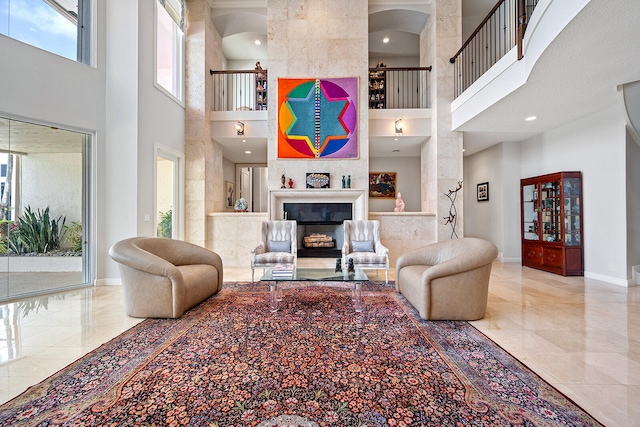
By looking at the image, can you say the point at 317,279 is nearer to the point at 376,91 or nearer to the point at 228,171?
the point at 376,91

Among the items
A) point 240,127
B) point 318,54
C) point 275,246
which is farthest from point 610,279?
point 240,127

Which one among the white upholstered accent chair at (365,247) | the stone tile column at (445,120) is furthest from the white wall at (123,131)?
the stone tile column at (445,120)

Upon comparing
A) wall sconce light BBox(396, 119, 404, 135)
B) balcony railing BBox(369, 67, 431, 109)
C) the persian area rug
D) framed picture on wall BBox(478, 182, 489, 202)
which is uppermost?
balcony railing BBox(369, 67, 431, 109)

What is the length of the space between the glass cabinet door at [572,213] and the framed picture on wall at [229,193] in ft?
23.7

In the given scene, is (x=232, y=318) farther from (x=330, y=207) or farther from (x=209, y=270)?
(x=330, y=207)

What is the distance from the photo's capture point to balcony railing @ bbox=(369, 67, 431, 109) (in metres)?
6.43

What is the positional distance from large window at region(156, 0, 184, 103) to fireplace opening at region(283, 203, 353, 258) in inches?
125

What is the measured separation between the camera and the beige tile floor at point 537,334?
175 centimetres

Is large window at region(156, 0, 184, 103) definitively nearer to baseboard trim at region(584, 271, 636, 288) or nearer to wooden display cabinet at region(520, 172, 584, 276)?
wooden display cabinet at region(520, 172, 584, 276)

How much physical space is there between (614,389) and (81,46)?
266 inches

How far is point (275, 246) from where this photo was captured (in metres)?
4.93

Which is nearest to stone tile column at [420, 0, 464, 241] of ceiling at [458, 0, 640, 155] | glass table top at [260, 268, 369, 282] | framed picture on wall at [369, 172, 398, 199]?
ceiling at [458, 0, 640, 155]

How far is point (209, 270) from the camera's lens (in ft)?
11.7

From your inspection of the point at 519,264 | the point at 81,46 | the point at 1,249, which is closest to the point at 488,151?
the point at 519,264
